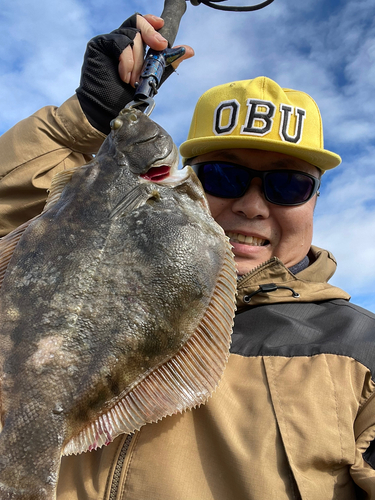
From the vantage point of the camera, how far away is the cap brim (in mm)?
2583

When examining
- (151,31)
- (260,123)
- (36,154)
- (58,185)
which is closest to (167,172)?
(58,185)

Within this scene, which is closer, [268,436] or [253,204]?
[268,436]

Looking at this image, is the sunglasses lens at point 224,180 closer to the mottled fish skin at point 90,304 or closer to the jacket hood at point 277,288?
the jacket hood at point 277,288

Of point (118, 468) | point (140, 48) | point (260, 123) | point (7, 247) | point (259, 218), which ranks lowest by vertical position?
point (118, 468)

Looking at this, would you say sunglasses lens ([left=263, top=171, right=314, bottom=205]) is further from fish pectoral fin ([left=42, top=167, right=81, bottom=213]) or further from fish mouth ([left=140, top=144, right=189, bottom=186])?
fish pectoral fin ([left=42, top=167, right=81, bottom=213])

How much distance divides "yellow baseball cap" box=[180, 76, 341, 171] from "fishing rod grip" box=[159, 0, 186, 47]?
1.76ft

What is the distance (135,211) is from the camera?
1.71m

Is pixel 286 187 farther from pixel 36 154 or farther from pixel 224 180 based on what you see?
pixel 36 154

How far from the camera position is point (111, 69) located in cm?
278

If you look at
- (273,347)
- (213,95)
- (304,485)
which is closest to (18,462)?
(304,485)

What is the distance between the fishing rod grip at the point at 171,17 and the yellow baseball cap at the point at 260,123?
0.54 m

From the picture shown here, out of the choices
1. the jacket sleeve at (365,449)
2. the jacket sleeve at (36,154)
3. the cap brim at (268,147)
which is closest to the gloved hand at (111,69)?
the jacket sleeve at (36,154)

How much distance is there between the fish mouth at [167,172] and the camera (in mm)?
1913

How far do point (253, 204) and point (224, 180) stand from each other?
286 mm
